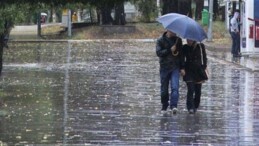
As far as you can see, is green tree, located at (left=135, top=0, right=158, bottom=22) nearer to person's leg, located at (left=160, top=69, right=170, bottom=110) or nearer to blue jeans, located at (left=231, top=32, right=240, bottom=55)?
blue jeans, located at (left=231, top=32, right=240, bottom=55)

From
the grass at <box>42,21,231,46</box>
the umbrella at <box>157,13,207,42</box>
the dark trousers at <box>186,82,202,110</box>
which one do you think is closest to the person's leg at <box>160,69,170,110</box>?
the dark trousers at <box>186,82,202,110</box>

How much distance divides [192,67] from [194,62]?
0.12m

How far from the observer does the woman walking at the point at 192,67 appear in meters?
13.7

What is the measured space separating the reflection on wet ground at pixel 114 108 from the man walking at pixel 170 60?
46cm

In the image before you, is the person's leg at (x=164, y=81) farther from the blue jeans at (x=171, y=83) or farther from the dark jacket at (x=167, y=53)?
the dark jacket at (x=167, y=53)

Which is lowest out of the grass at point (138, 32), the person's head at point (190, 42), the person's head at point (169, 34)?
the grass at point (138, 32)

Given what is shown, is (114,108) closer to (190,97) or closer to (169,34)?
(190,97)

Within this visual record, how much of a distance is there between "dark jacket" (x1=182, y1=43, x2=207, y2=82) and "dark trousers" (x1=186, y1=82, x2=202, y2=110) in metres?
0.12

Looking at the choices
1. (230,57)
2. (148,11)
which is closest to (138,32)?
(148,11)

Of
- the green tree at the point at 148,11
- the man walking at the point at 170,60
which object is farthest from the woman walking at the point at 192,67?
the green tree at the point at 148,11

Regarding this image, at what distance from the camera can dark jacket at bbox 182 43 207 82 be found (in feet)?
45.0

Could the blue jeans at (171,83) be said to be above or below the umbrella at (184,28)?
below

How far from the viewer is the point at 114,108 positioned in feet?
48.0

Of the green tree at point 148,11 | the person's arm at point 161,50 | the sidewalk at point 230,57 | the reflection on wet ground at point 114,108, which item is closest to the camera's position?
the reflection on wet ground at point 114,108
